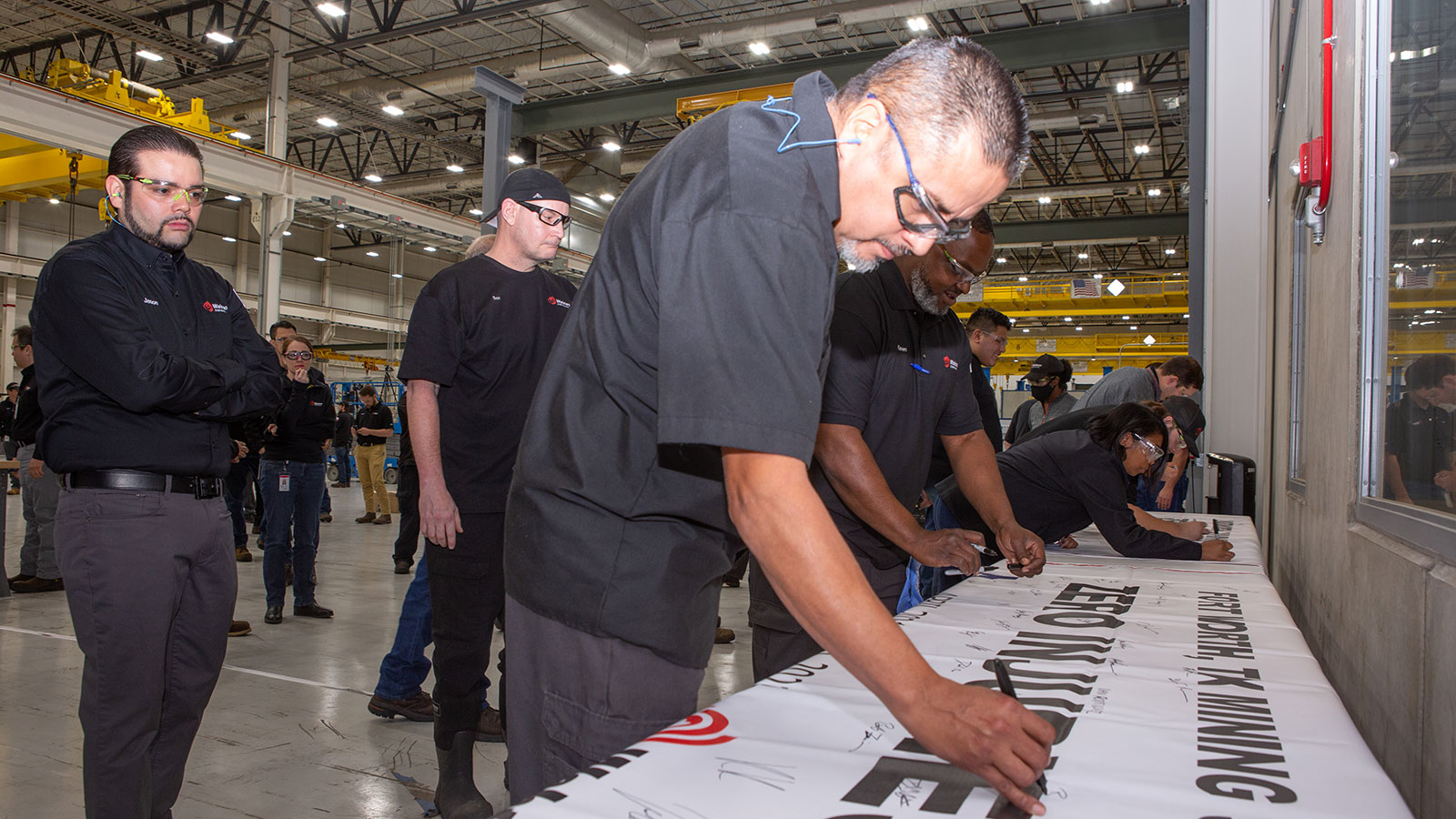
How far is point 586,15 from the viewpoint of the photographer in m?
9.48

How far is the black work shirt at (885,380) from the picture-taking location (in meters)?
2.01

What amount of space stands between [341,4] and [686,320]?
10966 mm

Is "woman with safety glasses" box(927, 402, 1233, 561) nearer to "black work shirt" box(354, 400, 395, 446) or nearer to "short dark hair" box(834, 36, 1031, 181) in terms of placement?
"short dark hair" box(834, 36, 1031, 181)

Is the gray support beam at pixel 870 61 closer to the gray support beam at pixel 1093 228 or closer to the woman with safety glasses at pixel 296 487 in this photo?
the woman with safety glasses at pixel 296 487

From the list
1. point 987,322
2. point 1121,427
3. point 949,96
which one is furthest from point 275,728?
point 987,322

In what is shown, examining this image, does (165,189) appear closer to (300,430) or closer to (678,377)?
(678,377)

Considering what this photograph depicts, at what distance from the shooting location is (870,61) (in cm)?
834

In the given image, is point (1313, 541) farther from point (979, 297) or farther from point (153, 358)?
point (979, 297)

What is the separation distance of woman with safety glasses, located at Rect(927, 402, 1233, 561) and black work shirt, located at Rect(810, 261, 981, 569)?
836 millimetres

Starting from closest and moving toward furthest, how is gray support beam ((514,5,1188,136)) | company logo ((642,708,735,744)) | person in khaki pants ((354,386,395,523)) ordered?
company logo ((642,708,735,744)), gray support beam ((514,5,1188,136)), person in khaki pants ((354,386,395,523))

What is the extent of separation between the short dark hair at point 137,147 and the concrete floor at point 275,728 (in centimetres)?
156

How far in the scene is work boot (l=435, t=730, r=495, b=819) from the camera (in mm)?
2238

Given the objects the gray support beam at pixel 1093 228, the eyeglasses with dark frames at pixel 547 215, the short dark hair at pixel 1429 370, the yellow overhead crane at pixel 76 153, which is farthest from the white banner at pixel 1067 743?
the gray support beam at pixel 1093 228

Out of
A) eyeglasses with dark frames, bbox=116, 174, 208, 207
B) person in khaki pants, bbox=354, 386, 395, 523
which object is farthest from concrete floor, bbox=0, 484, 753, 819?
person in khaki pants, bbox=354, 386, 395, 523
